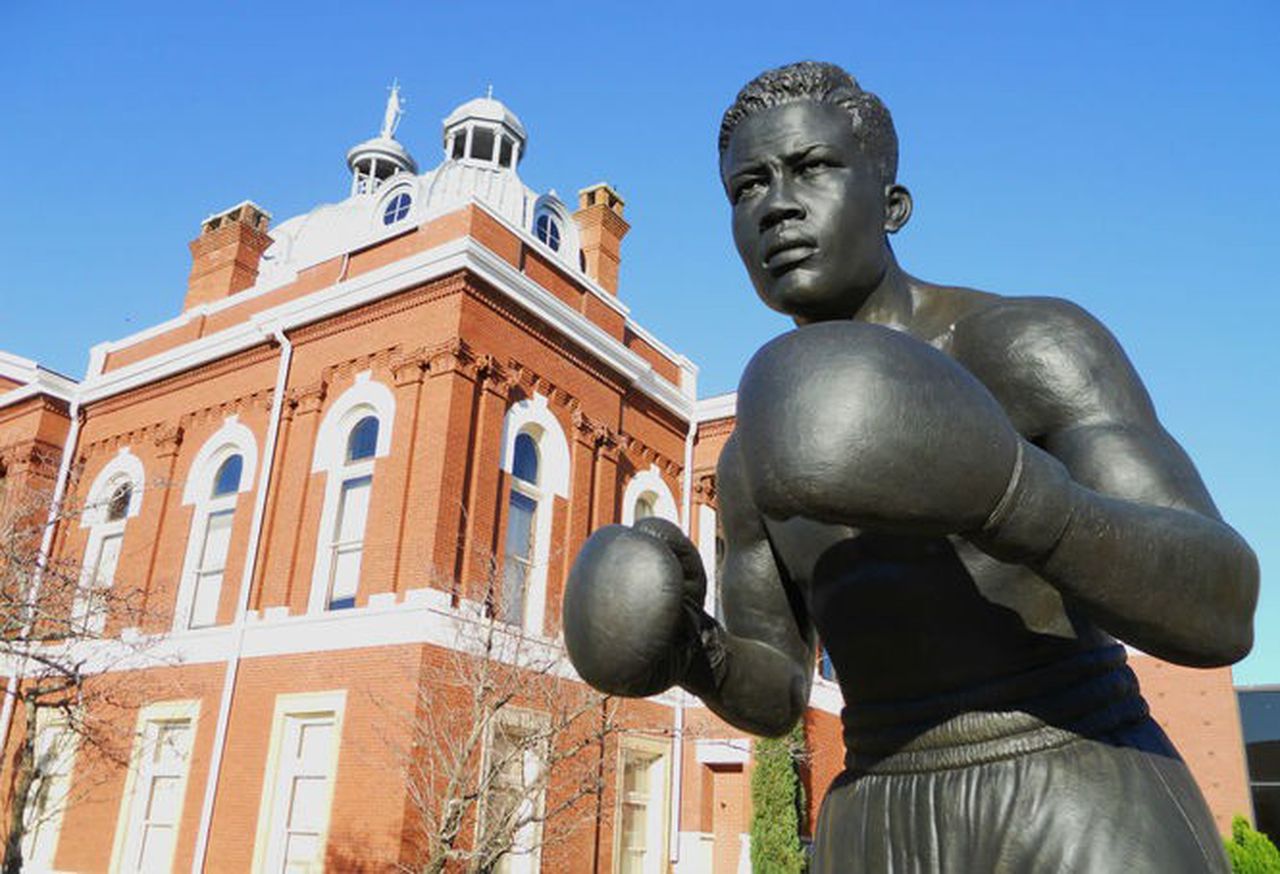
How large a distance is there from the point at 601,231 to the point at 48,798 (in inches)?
537

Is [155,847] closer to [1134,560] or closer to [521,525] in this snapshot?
[521,525]

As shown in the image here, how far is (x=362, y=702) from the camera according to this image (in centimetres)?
1303

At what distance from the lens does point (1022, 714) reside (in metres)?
1.52

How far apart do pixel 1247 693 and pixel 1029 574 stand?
2310cm

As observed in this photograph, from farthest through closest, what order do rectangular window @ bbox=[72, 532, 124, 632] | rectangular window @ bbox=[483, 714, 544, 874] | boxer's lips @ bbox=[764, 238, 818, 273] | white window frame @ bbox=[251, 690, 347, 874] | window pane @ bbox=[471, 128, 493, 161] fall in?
window pane @ bbox=[471, 128, 493, 161] → rectangular window @ bbox=[72, 532, 124, 632] → white window frame @ bbox=[251, 690, 347, 874] → rectangular window @ bbox=[483, 714, 544, 874] → boxer's lips @ bbox=[764, 238, 818, 273]

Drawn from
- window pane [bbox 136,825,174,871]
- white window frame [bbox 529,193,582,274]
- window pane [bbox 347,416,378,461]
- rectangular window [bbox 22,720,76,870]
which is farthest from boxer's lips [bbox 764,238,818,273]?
white window frame [bbox 529,193,582,274]

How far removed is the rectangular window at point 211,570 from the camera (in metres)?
15.8

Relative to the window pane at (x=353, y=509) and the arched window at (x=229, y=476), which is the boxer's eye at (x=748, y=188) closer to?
the window pane at (x=353, y=509)

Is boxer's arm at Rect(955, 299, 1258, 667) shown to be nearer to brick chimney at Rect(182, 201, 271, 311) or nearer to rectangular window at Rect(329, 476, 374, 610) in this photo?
rectangular window at Rect(329, 476, 374, 610)

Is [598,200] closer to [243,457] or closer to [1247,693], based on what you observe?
[243,457]

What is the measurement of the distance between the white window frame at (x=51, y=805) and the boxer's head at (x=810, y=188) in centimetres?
1673

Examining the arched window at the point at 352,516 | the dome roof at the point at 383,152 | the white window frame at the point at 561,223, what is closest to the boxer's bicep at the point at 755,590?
the arched window at the point at 352,516

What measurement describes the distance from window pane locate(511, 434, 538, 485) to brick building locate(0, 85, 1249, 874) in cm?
5

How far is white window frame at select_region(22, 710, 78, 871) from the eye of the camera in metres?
15.7
